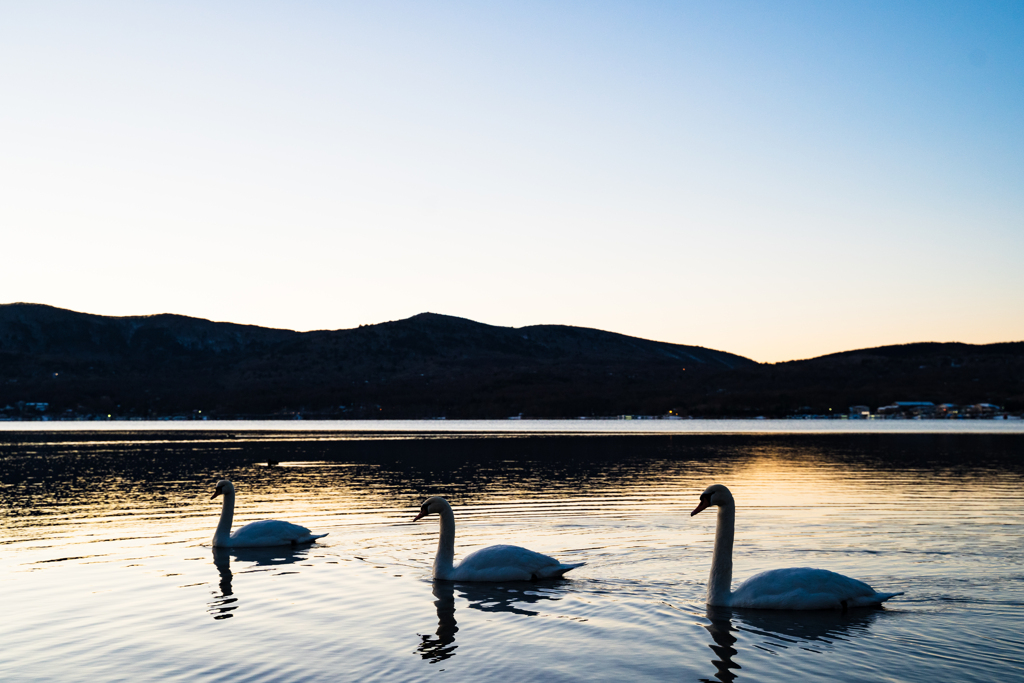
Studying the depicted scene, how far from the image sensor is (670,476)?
3906cm

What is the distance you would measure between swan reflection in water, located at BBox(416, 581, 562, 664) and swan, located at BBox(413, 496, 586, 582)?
0.58ft

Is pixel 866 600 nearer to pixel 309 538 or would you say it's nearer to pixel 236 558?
pixel 309 538

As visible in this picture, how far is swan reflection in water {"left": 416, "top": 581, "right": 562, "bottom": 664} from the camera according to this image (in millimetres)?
11953

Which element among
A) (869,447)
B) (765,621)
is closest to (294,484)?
(765,621)

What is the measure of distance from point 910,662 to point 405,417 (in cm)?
17780

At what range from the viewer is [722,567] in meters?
13.8

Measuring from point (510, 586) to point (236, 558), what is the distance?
7.45 m

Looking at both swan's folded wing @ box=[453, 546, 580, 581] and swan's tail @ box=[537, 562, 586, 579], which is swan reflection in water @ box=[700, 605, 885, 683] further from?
swan's folded wing @ box=[453, 546, 580, 581]

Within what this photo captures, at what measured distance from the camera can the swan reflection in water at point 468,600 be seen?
1195 centimetres

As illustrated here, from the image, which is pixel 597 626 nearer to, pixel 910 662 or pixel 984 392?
pixel 910 662

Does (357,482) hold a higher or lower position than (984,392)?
lower

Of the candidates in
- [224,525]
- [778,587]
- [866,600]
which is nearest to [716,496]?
[778,587]

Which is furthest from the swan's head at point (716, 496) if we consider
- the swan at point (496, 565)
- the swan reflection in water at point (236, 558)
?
the swan reflection in water at point (236, 558)

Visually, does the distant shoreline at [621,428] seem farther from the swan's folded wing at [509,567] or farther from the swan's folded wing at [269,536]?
the swan's folded wing at [509,567]
